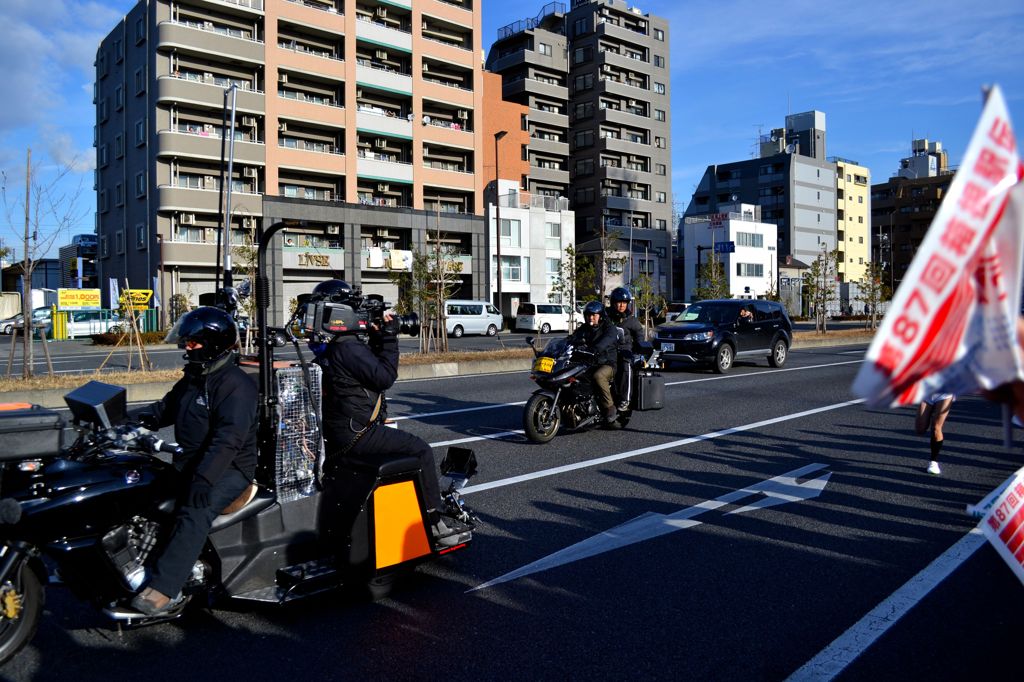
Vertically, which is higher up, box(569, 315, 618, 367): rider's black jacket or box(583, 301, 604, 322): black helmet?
box(583, 301, 604, 322): black helmet

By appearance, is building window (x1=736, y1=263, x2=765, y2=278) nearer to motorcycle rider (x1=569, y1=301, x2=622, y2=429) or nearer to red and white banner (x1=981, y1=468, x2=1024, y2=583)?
motorcycle rider (x1=569, y1=301, x2=622, y2=429)

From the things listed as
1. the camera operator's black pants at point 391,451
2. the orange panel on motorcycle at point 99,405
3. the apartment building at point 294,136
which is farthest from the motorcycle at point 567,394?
the apartment building at point 294,136

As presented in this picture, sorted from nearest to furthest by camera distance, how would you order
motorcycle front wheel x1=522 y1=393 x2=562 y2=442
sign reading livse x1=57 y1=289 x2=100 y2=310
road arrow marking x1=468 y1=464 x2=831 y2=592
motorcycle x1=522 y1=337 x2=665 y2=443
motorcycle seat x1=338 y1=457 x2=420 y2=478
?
motorcycle seat x1=338 y1=457 x2=420 y2=478
road arrow marking x1=468 y1=464 x2=831 y2=592
motorcycle front wheel x1=522 y1=393 x2=562 y2=442
motorcycle x1=522 y1=337 x2=665 y2=443
sign reading livse x1=57 y1=289 x2=100 y2=310

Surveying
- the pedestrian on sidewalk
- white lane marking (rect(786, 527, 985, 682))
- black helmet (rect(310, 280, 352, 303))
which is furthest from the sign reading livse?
white lane marking (rect(786, 527, 985, 682))

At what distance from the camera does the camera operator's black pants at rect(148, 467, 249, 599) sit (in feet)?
12.0

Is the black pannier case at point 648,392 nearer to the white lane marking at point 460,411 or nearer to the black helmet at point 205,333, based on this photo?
Answer: the white lane marking at point 460,411

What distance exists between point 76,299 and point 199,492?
4207 centimetres

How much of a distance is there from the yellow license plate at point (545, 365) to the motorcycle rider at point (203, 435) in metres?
5.76

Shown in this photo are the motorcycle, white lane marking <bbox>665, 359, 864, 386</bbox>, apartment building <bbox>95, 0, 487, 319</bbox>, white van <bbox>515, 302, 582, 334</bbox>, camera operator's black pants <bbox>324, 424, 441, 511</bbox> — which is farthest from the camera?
white van <bbox>515, 302, 582, 334</bbox>

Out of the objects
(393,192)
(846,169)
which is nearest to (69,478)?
(393,192)

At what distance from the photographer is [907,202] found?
352ft

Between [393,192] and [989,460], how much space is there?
48.9 m

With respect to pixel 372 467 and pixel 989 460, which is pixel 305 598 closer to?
pixel 372 467

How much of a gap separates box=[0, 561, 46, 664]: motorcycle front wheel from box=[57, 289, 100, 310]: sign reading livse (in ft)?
136
